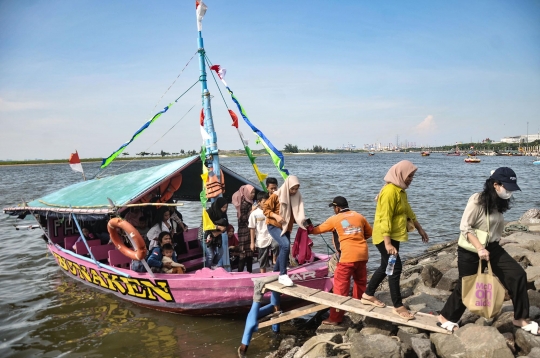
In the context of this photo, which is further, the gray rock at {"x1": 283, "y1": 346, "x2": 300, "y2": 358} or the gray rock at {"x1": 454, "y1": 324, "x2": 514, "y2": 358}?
the gray rock at {"x1": 283, "y1": 346, "x2": 300, "y2": 358}

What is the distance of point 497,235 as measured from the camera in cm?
445

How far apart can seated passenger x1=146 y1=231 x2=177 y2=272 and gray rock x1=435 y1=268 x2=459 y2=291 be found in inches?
195

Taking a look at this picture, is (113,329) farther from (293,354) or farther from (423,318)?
(423,318)

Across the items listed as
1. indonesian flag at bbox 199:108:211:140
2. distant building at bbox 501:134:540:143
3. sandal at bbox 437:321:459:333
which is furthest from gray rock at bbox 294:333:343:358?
distant building at bbox 501:134:540:143

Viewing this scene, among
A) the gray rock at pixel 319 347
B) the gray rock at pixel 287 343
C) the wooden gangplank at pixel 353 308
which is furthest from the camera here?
the gray rock at pixel 287 343

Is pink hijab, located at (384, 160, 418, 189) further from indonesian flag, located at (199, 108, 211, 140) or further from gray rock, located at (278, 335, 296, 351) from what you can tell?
indonesian flag, located at (199, 108, 211, 140)

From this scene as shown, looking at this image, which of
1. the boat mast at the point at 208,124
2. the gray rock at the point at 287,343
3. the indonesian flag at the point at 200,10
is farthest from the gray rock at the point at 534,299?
the indonesian flag at the point at 200,10

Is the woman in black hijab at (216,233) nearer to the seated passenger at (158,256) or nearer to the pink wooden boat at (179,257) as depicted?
the pink wooden boat at (179,257)

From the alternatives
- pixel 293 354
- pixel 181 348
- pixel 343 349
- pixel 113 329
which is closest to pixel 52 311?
pixel 113 329

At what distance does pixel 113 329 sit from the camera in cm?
766

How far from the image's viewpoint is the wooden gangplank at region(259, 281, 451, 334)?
4891 millimetres

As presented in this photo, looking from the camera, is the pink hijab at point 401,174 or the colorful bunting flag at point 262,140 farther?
the colorful bunting flag at point 262,140

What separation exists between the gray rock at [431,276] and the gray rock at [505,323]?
9.07ft

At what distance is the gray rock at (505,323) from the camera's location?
188 inches
